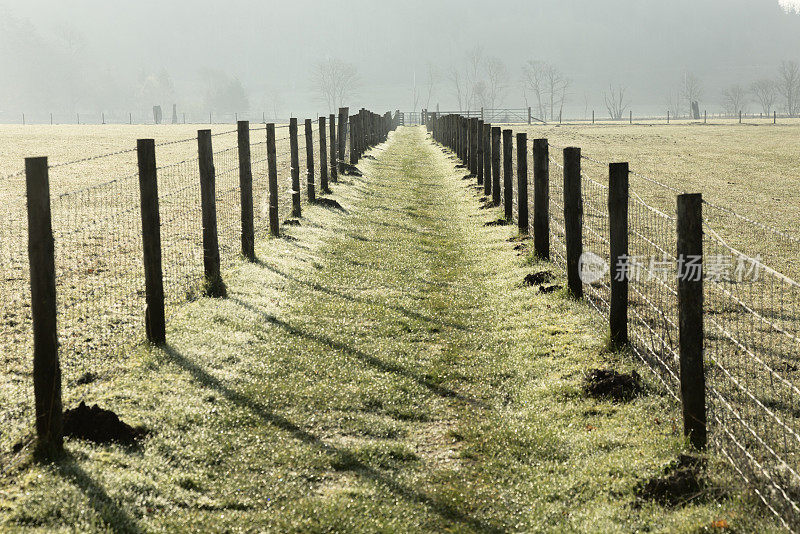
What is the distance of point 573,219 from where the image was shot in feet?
32.5

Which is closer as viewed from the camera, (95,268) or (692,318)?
(692,318)

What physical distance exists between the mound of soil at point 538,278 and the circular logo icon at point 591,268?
529mm

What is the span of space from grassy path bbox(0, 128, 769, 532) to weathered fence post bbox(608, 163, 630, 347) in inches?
13.7

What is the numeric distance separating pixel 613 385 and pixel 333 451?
8.10 ft

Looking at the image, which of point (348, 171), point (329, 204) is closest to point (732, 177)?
point (348, 171)

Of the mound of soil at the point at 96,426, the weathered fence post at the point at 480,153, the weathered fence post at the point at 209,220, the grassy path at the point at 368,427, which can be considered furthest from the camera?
the weathered fence post at the point at 480,153

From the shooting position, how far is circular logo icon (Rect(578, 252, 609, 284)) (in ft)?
33.3

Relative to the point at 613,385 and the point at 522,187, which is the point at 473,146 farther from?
the point at 613,385

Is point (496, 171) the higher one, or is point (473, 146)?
point (473, 146)

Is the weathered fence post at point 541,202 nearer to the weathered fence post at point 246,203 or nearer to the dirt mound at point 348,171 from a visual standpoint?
the weathered fence post at point 246,203

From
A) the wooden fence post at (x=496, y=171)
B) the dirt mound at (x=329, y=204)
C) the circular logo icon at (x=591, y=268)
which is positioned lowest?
the circular logo icon at (x=591, y=268)

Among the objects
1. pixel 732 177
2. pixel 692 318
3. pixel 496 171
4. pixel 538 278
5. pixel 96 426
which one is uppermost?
pixel 496 171

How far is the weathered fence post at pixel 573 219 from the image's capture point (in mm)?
9758

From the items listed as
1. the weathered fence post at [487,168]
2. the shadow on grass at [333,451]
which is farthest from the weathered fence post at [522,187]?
the shadow on grass at [333,451]
